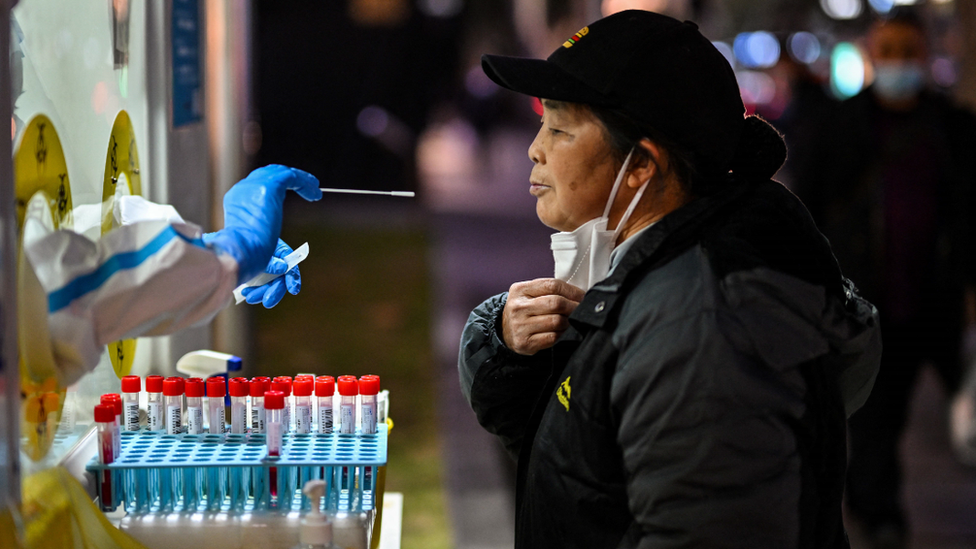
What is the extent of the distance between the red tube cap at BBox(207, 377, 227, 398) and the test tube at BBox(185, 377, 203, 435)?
0.08 feet

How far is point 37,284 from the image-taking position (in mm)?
1487

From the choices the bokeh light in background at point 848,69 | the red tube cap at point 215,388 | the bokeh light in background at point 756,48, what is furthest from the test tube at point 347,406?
the bokeh light in background at point 756,48

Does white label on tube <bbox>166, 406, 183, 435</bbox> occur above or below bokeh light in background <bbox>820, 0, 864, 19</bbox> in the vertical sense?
below

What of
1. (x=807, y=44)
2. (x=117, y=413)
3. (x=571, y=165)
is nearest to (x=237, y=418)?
(x=117, y=413)

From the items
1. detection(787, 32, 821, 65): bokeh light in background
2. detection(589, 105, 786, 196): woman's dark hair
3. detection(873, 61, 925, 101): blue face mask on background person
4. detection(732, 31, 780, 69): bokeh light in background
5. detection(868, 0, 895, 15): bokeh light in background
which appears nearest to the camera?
detection(589, 105, 786, 196): woman's dark hair

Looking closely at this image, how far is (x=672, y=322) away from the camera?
154 cm

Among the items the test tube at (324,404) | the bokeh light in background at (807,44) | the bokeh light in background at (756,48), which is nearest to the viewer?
the test tube at (324,404)

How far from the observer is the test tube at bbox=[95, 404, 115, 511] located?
1.78 metres

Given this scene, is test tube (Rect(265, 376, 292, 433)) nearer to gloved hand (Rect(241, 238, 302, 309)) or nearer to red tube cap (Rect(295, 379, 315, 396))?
red tube cap (Rect(295, 379, 315, 396))

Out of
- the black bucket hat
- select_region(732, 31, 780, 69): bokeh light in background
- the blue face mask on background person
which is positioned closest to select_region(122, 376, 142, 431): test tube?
the black bucket hat

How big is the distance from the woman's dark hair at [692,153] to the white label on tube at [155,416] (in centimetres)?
105

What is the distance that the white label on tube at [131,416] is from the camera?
6.59ft

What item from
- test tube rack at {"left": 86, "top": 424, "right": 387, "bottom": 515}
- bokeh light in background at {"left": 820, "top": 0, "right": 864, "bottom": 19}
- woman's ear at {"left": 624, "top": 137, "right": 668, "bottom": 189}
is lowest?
test tube rack at {"left": 86, "top": 424, "right": 387, "bottom": 515}

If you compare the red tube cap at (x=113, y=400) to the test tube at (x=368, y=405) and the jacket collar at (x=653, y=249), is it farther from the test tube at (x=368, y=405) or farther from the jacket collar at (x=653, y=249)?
the jacket collar at (x=653, y=249)
